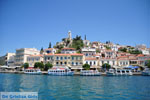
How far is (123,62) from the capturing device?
49.1 meters

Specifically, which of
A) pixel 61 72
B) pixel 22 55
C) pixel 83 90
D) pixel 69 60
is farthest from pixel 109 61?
pixel 22 55

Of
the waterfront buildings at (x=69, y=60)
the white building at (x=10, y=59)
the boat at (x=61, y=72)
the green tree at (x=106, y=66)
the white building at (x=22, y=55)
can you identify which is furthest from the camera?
the white building at (x=10, y=59)

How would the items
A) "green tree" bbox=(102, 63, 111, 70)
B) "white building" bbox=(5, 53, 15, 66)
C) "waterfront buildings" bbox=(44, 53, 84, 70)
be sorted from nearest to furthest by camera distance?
"green tree" bbox=(102, 63, 111, 70)
"waterfront buildings" bbox=(44, 53, 84, 70)
"white building" bbox=(5, 53, 15, 66)

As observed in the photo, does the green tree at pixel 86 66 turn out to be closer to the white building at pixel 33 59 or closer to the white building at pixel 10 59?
the white building at pixel 33 59

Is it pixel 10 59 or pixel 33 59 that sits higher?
pixel 10 59

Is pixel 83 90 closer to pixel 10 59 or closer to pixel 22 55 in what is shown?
pixel 22 55

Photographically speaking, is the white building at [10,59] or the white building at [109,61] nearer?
the white building at [109,61]

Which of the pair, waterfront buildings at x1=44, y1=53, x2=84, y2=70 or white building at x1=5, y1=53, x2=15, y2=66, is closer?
waterfront buildings at x1=44, y1=53, x2=84, y2=70

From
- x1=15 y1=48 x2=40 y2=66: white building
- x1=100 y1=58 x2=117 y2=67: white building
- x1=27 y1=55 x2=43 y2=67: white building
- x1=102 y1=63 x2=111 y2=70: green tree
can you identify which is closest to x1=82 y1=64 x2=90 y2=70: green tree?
x1=102 y1=63 x2=111 y2=70: green tree

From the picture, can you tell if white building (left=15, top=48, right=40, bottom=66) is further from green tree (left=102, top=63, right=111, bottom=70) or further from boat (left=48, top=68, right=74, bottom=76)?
green tree (left=102, top=63, right=111, bottom=70)

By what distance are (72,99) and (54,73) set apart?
2957 centimetres

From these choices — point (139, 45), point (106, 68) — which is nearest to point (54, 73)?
point (106, 68)

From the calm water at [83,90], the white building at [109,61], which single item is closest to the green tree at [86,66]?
the white building at [109,61]

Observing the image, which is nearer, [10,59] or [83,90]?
[83,90]
